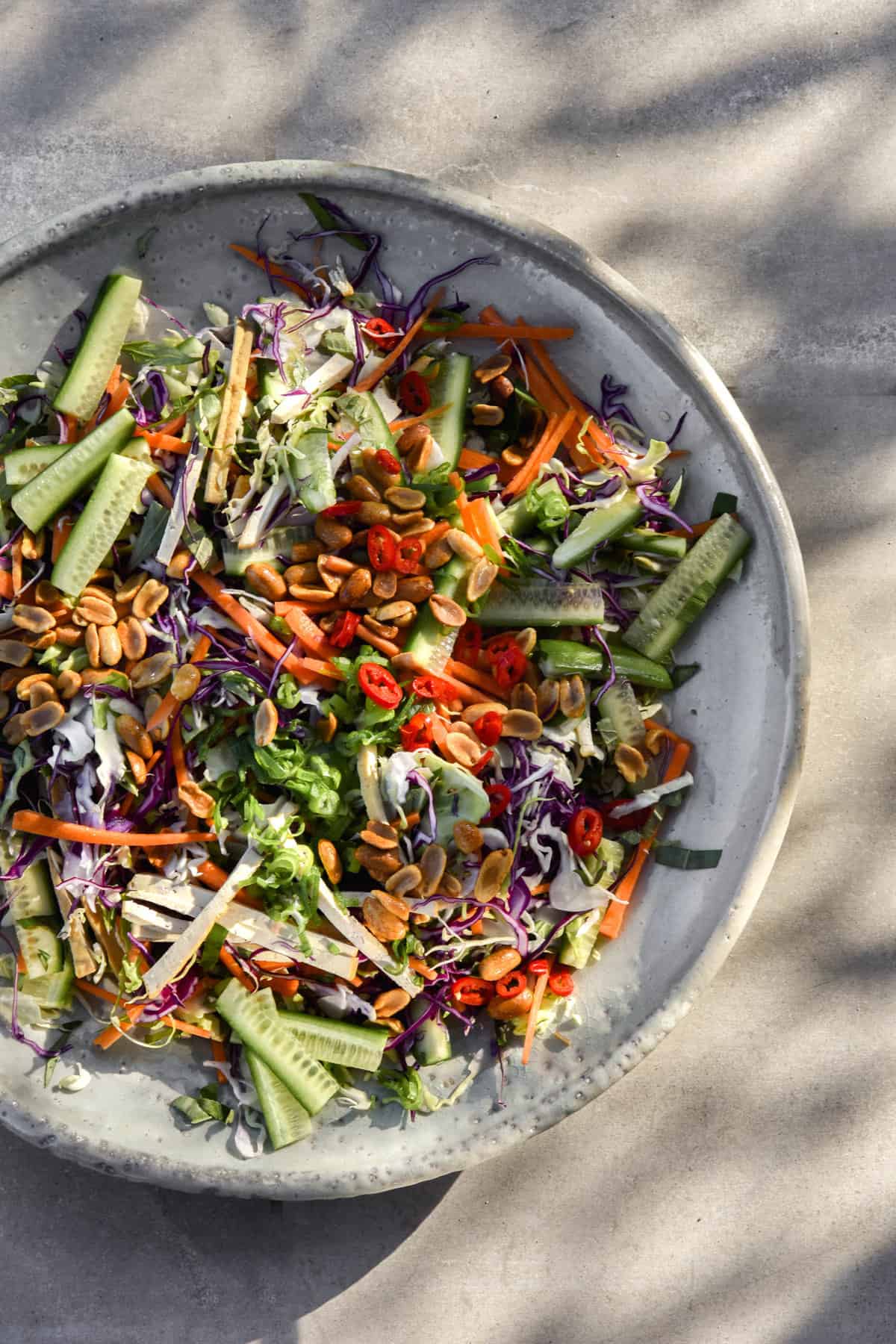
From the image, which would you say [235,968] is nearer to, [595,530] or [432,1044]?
[432,1044]

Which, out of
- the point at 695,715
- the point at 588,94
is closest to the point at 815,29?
the point at 588,94

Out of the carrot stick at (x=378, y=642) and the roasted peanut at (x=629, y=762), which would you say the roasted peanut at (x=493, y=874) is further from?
the carrot stick at (x=378, y=642)

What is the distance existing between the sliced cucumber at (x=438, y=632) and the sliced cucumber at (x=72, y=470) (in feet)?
2.87

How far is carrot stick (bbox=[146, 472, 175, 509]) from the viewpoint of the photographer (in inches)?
97.3

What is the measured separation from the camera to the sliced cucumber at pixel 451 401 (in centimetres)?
258

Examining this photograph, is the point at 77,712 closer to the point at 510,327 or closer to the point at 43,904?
the point at 43,904

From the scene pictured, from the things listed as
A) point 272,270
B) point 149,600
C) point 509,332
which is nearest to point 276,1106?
point 149,600

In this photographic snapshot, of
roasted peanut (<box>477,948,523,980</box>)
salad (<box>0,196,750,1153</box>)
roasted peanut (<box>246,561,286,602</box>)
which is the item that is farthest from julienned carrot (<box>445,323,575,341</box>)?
roasted peanut (<box>477,948,523,980</box>)

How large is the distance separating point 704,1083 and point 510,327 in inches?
89.6

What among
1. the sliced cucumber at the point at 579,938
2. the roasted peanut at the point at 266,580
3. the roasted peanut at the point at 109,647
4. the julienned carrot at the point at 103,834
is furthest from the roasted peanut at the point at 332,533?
the sliced cucumber at the point at 579,938

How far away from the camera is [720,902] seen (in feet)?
8.06

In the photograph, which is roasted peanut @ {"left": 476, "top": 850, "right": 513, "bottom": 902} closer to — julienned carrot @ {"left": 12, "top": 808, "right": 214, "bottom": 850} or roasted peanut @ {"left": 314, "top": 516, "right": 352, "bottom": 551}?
julienned carrot @ {"left": 12, "top": 808, "right": 214, "bottom": 850}

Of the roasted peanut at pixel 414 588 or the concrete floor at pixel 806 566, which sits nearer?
the roasted peanut at pixel 414 588

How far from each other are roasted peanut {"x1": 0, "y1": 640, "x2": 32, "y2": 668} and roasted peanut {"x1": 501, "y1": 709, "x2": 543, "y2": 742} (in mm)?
1205
